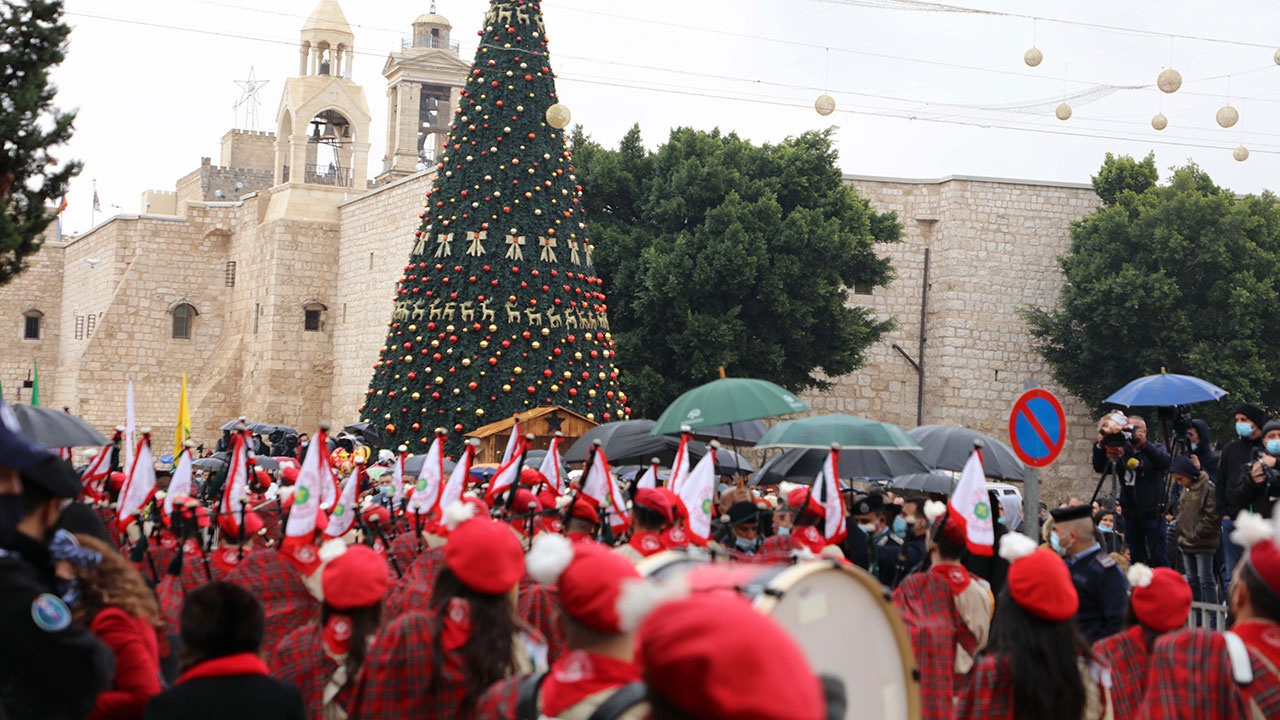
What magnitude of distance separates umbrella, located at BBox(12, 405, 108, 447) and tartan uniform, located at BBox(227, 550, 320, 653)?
10.8 ft

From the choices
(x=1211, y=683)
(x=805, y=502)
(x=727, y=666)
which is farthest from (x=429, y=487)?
(x=727, y=666)

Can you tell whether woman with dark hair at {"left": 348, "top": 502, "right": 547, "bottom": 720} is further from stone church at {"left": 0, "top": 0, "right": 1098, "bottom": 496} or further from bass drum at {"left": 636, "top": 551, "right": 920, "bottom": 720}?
stone church at {"left": 0, "top": 0, "right": 1098, "bottom": 496}

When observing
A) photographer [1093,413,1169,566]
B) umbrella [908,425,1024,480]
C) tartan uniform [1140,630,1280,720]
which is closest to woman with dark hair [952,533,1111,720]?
tartan uniform [1140,630,1280,720]

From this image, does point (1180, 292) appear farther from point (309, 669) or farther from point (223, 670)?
point (223, 670)

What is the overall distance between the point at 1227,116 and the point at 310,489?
1484 cm

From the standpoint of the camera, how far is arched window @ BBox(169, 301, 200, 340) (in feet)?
136

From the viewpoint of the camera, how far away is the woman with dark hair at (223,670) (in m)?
3.86

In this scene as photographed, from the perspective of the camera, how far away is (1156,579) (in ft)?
15.8

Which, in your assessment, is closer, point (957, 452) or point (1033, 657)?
point (1033, 657)

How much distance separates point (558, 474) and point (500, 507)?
116cm

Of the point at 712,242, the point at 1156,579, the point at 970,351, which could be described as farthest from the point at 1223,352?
the point at 1156,579

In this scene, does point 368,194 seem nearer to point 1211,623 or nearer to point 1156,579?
point 1211,623

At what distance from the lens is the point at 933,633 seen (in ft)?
18.2

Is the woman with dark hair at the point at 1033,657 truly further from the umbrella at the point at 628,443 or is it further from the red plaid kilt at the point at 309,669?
the umbrella at the point at 628,443
